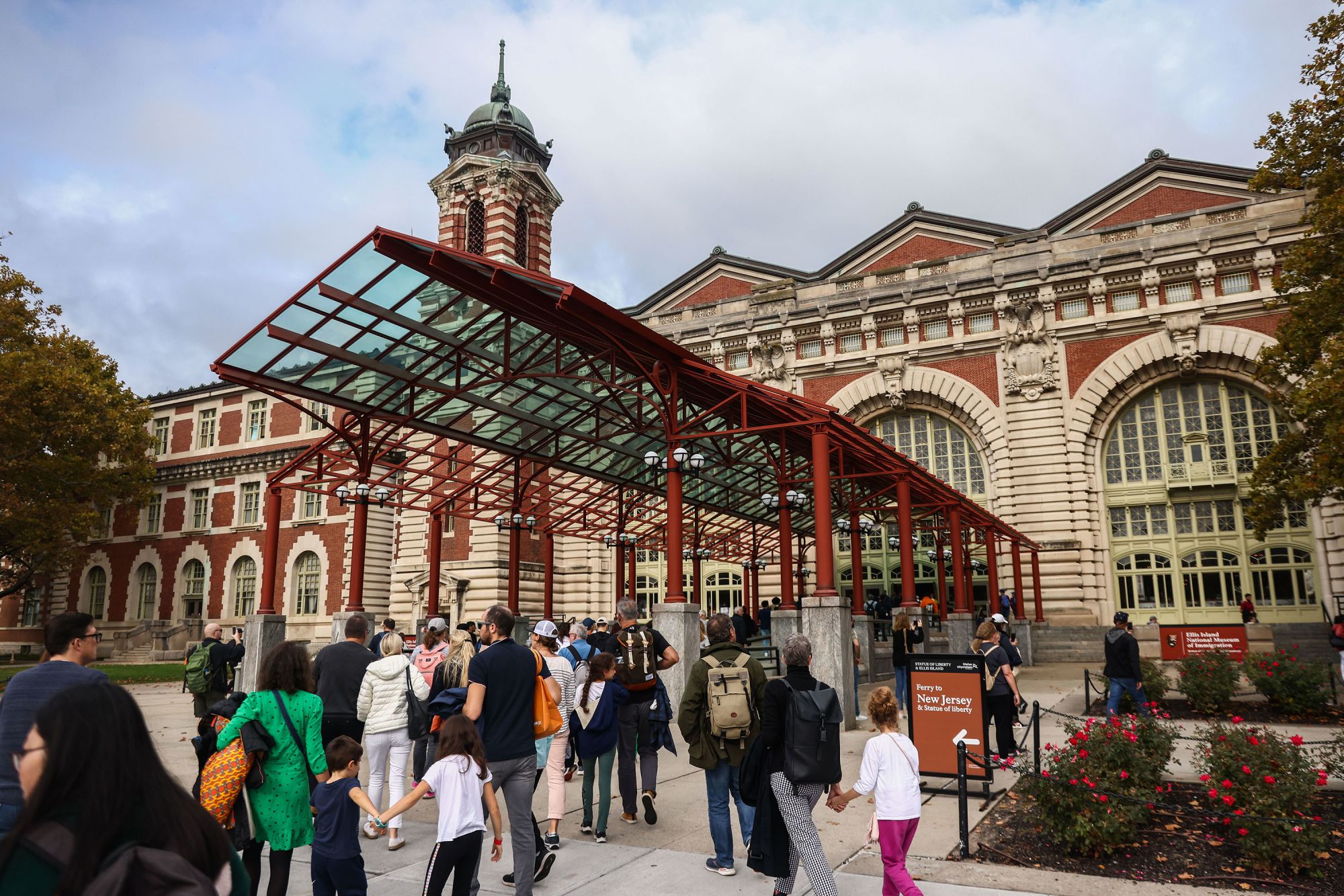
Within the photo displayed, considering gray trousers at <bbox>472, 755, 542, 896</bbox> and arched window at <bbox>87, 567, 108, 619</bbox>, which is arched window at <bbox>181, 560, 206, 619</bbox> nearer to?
arched window at <bbox>87, 567, 108, 619</bbox>

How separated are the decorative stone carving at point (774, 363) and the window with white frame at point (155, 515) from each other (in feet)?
113

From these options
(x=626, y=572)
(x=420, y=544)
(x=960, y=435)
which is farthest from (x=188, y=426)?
(x=960, y=435)

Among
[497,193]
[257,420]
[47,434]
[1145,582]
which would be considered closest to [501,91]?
[497,193]

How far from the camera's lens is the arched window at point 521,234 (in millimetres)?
44641

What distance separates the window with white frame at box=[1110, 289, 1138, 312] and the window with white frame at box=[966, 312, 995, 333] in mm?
4284

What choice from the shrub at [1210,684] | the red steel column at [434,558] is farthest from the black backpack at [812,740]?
the red steel column at [434,558]

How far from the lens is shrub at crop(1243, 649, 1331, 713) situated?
15.1 metres

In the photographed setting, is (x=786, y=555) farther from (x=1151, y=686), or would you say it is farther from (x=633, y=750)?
(x=633, y=750)

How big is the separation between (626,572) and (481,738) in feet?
114

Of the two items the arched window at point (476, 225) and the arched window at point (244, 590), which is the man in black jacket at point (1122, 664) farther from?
the arched window at point (244, 590)

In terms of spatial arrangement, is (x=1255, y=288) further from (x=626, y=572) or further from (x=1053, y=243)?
(x=626, y=572)

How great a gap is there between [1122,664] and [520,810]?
10.9m

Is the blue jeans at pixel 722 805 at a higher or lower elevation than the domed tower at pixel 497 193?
lower

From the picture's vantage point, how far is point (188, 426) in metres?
48.8
